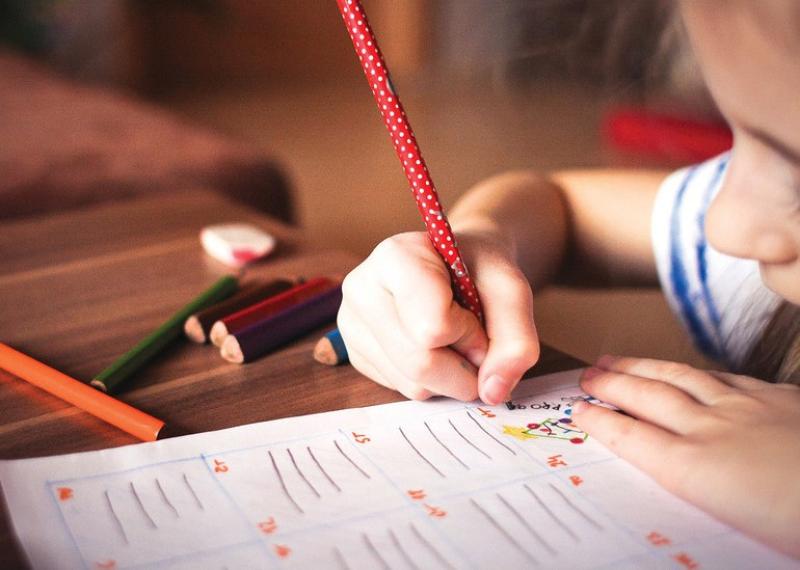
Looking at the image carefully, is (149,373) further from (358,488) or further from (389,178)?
(389,178)

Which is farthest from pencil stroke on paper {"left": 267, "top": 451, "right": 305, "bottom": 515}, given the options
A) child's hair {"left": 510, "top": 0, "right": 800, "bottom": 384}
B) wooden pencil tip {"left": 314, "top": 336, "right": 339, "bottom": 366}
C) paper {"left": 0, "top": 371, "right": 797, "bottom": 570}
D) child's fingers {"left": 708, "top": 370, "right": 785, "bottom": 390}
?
child's hair {"left": 510, "top": 0, "right": 800, "bottom": 384}

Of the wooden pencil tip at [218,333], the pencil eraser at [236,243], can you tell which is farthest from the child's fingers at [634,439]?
the pencil eraser at [236,243]

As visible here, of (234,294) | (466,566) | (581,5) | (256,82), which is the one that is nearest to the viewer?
(466,566)

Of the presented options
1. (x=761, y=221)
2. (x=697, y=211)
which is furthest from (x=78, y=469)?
(x=697, y=211)

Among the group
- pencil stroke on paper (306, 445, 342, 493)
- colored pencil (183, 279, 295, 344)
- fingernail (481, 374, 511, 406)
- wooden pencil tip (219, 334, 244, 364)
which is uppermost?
colored pencil (183, 279, 295, 344)

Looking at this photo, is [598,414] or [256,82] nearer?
[598,414]

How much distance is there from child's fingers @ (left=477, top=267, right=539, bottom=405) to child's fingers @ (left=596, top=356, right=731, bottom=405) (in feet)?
0.21

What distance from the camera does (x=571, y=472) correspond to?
15.4 inches

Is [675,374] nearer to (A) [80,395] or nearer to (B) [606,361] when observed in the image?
(B) [606,361]

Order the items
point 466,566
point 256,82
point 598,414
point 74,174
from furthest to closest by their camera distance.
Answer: point 256,82, point 74,174, point 598,414, point 466,566

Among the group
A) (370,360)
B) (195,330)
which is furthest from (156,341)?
(370,360)

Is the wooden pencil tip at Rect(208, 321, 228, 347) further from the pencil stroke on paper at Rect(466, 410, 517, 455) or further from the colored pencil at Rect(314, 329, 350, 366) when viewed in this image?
the pencil stroke on paper at Rect(466, 410, 517, 455)

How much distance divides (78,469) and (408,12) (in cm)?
355

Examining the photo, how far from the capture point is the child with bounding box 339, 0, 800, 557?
0.35 meters
